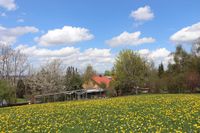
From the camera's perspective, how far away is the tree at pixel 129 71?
7088cm

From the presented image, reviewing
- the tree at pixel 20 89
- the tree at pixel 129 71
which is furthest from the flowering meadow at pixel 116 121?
the tree at pixel 20 89

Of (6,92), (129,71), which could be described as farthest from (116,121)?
(129,71)

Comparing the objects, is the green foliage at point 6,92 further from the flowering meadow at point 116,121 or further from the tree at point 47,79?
the flowering meadow at point 116,121

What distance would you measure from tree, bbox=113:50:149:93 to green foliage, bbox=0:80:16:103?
2584cm

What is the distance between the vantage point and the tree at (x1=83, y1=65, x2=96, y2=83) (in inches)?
4187

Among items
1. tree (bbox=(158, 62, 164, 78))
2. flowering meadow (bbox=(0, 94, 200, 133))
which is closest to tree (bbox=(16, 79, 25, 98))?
tree (bbox=(158, 62, 164, 78))

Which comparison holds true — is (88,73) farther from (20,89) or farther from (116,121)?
(116,121)

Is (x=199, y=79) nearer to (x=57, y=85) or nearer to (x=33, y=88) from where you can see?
(x=57, y=85)

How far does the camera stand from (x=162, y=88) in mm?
61062

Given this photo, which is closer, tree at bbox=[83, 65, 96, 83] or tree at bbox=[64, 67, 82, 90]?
tree at bbox=[64, 67, 82, 90]

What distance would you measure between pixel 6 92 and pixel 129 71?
33.9 metres

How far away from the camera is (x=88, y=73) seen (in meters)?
113

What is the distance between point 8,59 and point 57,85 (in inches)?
→ 566

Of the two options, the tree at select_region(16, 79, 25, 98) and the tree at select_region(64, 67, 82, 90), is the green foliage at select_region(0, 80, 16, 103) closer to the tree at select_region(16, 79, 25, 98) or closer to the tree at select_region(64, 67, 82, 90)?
the tree at select_region(64, 67, 82, 90)
